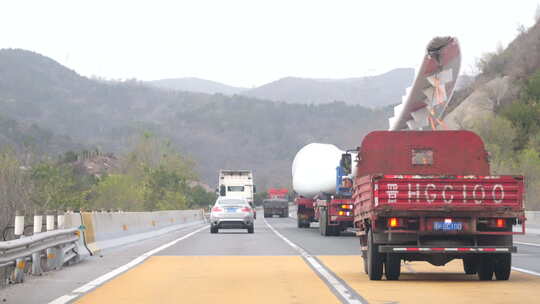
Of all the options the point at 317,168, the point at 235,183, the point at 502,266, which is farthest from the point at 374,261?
the point at 235,183

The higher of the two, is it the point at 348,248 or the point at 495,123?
the point at 495,123

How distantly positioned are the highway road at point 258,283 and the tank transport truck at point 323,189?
44.1 feet

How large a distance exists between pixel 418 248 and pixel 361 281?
1080 millimetres

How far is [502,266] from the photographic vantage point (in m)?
17.2

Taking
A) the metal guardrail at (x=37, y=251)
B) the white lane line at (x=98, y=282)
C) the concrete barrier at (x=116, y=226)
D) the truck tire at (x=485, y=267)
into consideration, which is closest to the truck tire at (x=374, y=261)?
the truck tire at (x=485, y=267)

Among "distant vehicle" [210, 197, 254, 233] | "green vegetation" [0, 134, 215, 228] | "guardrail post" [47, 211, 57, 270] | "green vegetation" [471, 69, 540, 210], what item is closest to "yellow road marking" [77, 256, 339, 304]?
"guardrail post" [47, 211, 57, 270]

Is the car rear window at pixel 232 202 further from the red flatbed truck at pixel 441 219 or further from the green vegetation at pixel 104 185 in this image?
the red flatbed truck at pixel 441 219

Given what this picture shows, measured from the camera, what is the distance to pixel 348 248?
29828mm

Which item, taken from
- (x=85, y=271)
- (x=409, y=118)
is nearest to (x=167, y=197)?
(x=409, y=118)

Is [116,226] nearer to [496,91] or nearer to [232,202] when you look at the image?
[232,202]

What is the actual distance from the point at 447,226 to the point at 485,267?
1389 mm

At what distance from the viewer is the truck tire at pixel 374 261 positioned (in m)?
17.2

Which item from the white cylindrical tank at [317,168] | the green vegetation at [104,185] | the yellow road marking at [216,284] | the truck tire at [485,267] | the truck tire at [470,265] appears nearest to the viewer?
the yellow road marking at [216,284]

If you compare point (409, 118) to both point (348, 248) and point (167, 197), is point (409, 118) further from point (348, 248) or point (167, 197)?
point (167, 197)
